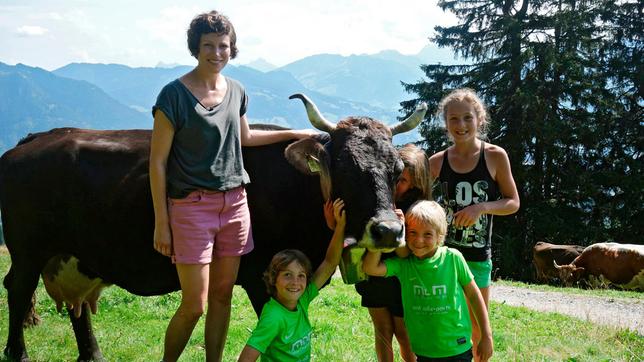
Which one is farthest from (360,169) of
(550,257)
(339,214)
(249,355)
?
(550,257)

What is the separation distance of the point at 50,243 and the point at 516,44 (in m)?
26.1

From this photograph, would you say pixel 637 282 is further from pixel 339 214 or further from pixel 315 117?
pixel 339 214

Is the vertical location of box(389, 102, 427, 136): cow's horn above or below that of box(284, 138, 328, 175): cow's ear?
above

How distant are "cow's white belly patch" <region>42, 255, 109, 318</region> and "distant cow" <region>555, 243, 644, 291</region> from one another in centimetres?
1453

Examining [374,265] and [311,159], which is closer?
[374,265]

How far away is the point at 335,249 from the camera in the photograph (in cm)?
446

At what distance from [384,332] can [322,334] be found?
9.46 feet

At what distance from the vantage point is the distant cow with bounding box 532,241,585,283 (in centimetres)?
1927

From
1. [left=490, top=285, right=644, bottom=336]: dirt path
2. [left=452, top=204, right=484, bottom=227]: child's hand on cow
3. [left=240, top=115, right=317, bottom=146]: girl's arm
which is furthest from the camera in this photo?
[left=490, top=285, right=644, bottom=336]: dirt path

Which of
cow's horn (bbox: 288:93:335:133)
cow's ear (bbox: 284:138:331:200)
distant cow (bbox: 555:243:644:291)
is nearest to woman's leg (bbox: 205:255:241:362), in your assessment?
cow's ear (bbox: 284:138:331:200)

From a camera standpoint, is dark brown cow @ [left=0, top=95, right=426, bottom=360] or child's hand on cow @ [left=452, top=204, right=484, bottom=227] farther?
dark brown cow @ [left=0, top=95, right=426, bottom=360]

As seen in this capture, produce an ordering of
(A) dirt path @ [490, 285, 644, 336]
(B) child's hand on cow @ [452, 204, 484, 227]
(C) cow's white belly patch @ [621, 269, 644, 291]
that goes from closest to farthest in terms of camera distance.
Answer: (B) child's hand on cow @ [452, 204, 484, 227], (A) dirt path @ [490, 285, 644, 336], (C) cow's white belly patch @ [621, 269, 644, 291]

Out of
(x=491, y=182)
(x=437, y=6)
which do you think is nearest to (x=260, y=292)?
(x=491, y=182)

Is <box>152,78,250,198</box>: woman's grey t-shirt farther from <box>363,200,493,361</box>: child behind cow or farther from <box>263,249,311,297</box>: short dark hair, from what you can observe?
<box>363,200,493,361</box>: child behind cow
